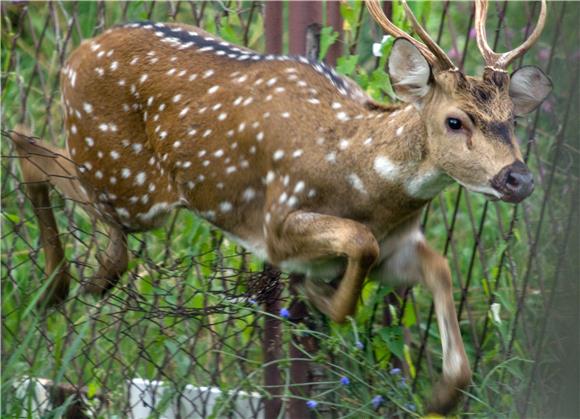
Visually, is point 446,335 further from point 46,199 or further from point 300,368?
point 46,199

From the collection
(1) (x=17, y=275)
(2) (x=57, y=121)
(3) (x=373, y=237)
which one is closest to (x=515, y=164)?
(3) (x=373, y=237)

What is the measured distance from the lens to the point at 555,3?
4.39 m

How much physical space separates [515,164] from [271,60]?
1.18 meters

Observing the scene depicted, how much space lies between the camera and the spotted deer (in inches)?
152

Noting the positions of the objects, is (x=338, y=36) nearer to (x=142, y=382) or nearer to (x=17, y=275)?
(x=142, y=382)

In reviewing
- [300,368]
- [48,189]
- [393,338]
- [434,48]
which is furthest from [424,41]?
[48,189]

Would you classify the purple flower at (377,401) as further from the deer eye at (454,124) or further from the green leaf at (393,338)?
the deer eye at (454,124)

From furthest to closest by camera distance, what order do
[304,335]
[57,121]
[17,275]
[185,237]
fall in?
[57,121]
[17,275]
[185,237]
[304,335]

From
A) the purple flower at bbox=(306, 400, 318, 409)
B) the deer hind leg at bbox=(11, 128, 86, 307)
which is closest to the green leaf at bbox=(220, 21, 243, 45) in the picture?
the deer hind leg at bbox=(11, 128, 86, 307)

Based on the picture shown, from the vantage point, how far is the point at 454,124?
3.81m

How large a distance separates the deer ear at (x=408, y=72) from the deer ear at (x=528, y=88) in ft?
0.96

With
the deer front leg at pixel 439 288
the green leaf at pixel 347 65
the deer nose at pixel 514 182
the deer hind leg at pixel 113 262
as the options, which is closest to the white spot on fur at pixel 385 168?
the deer front leg at pixel 439 288

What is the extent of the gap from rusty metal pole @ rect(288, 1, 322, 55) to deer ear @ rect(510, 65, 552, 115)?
1.09m

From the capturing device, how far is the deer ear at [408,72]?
389cm
